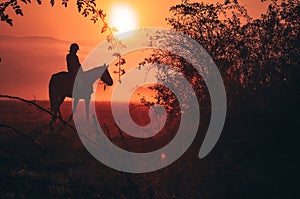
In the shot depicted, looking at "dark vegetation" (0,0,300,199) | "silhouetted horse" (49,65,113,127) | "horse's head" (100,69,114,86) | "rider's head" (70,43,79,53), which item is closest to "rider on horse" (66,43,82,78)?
"rider's head" (70,43,79,53)

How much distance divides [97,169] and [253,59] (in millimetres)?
9806

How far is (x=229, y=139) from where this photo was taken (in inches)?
589

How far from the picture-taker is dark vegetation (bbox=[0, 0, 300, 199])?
10.7m

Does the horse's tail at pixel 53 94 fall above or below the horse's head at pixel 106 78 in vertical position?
below

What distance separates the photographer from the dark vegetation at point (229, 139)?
35.0ft

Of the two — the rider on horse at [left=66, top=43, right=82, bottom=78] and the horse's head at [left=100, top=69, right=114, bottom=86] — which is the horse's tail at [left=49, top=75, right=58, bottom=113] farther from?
the horse's head at [left=100, top=69, right=114, bottom=86]

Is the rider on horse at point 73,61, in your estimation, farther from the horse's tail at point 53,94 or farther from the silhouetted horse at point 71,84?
the horse's tail at point 53,94

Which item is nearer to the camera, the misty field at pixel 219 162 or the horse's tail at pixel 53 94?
the misty field at pixel 219 162

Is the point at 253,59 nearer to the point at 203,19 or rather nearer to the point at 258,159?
the point at 203,19

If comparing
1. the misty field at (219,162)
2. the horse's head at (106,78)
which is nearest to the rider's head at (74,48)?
the horse's head at (106,78)

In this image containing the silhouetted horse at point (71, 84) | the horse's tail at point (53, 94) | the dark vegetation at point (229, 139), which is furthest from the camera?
the horse's tail at point (53, 94)

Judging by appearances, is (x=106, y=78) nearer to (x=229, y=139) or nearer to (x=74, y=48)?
(x=74, y=48)

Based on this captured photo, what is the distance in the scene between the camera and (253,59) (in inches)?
741

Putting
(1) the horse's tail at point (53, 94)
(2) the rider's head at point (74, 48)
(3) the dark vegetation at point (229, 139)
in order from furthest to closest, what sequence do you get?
(1) the horse's tail at point (53, 94), (2) the rider's head at point (74, 48), (3) the dark vegetation at point (229, 139)
